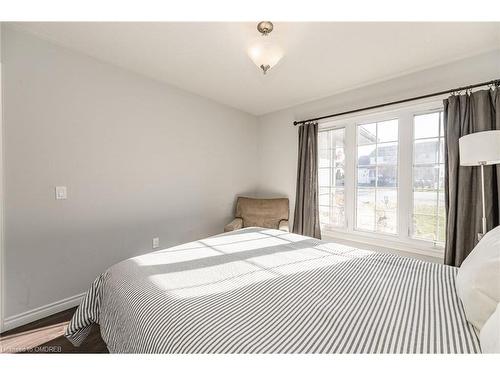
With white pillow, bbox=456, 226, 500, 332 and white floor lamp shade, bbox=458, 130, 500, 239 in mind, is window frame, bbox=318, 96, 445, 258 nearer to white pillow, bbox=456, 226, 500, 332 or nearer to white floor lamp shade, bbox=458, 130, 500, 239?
white floor lamp shade, bbox=458, 130, 500, 239

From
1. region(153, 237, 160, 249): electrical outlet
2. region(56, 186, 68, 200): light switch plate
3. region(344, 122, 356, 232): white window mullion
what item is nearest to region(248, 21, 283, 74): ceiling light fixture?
region(344, 122, 356, 232): white window mullion

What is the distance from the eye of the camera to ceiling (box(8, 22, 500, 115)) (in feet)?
5.69

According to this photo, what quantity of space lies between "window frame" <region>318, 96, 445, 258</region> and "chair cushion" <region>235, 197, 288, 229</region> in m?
0.87

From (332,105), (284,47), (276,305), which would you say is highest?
(284,47)

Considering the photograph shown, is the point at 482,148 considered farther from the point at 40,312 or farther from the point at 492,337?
the point at 40,312

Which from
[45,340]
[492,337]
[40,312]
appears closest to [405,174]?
[492,337]

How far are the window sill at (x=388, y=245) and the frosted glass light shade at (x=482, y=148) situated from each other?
1097 millimetres

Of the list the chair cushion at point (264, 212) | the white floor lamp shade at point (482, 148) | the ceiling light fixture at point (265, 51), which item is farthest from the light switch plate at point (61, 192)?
the white floor lamp shade at point (482, 148)

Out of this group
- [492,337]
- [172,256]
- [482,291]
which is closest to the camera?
[492,337]

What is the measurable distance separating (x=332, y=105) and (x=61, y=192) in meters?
3.15

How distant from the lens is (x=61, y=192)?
6.51 ft

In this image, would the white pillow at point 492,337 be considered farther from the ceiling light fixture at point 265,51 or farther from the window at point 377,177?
the window at point 377,177
